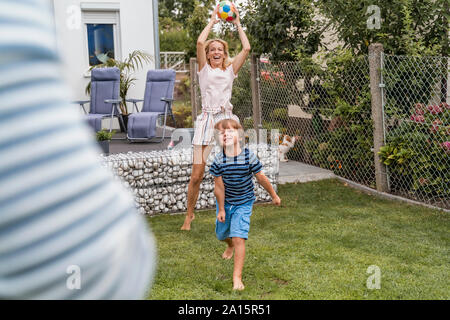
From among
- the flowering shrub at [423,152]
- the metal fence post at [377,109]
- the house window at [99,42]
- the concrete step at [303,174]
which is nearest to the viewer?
the flowering shrub at [423,152]

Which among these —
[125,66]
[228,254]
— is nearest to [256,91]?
[125,66]

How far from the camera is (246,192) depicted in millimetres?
3506

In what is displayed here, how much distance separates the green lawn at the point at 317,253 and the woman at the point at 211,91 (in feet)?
1.91

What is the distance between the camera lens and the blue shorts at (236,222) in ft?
11.1

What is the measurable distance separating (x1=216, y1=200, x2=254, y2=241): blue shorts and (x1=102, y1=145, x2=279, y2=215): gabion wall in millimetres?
1823

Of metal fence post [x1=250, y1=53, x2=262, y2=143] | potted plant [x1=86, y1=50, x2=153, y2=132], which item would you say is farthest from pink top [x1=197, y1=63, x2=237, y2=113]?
potted plant [x1=86, y1=50, x2=153, y2=132]

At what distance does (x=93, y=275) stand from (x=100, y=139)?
6080mm

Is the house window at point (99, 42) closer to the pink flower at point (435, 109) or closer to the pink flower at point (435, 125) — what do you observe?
the pink flower at point (435, 109)

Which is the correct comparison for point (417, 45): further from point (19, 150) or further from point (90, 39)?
point (90, 39)

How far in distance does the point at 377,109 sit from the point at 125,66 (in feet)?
20.7

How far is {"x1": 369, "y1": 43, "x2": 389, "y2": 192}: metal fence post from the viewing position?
5918 mm

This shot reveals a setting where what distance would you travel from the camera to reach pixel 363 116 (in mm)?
6402

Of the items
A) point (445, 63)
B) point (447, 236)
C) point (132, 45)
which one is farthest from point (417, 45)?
point (132, 45)

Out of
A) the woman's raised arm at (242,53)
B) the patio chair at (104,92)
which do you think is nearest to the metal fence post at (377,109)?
the woman's raised arm at (242,53)
